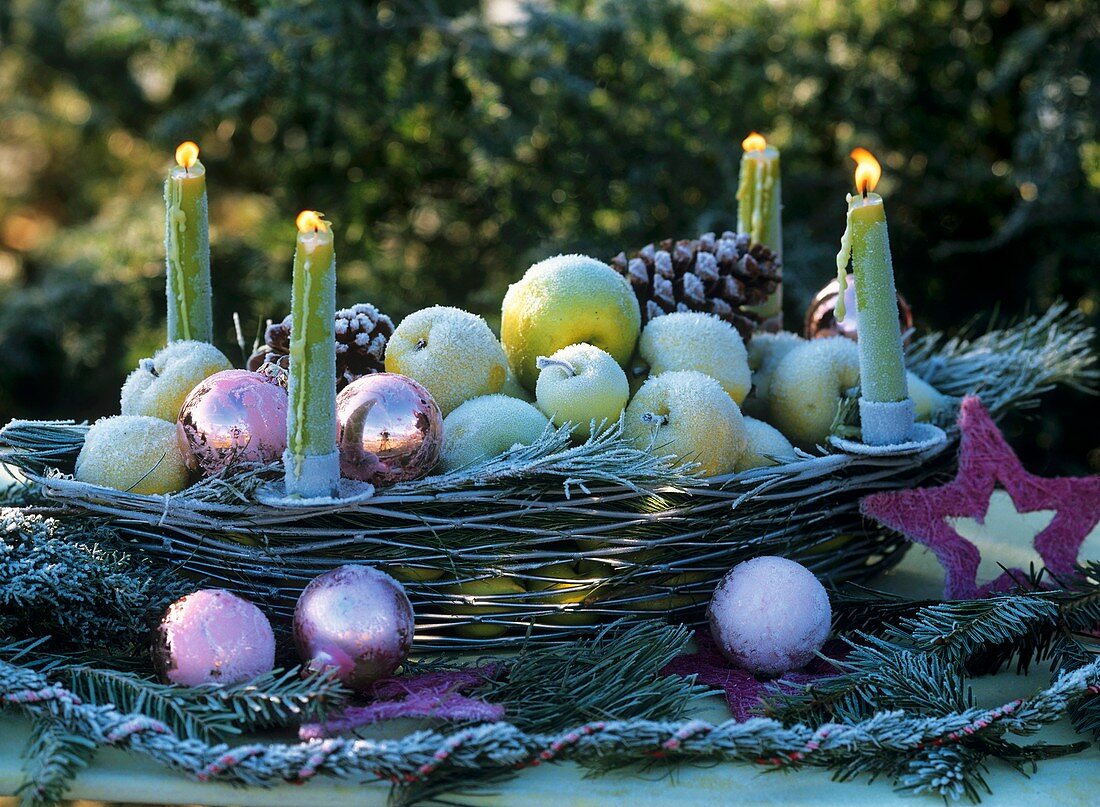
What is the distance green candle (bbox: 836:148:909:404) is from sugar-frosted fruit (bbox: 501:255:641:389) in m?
0.19

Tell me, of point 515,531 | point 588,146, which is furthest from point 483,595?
point 588,146

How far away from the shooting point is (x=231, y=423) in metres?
0.82

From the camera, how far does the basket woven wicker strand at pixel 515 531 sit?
0.79 m

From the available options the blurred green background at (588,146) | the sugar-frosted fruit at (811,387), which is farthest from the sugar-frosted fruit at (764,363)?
the blurred green background at (588,146)

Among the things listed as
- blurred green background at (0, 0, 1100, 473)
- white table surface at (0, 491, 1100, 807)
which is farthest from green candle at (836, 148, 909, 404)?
blurred green background at (0, 0, 1100, 473)

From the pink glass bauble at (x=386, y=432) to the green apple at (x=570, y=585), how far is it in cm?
13

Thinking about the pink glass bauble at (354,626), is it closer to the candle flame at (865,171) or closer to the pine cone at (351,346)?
the pine cone at (351,346)

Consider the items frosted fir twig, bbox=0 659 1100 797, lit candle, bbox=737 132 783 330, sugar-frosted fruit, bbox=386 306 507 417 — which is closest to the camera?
frosted fir twig, bbox=0 659 1100 797

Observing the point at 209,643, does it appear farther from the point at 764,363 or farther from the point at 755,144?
the point at 755,144

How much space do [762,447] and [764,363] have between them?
160 millimetres

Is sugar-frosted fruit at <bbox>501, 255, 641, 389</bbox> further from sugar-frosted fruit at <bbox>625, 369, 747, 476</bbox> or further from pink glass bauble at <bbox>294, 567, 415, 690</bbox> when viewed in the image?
pink glass bauble at <bbox>294, 567, 415, 690</bbox>

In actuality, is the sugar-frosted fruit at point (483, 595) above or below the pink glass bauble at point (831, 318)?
below

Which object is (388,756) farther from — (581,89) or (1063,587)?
(581,89)

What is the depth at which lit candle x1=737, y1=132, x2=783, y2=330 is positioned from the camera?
115cm
